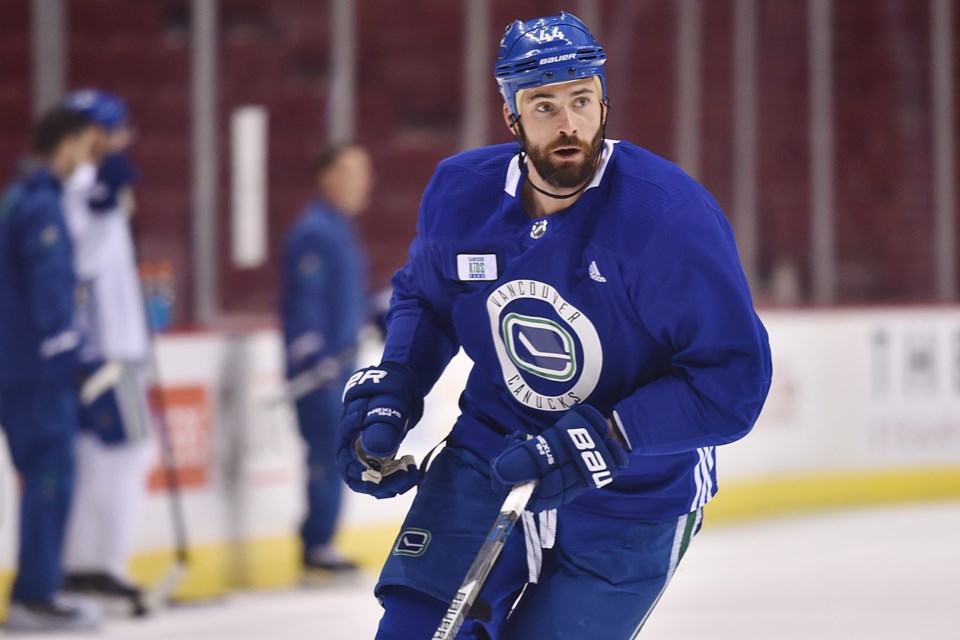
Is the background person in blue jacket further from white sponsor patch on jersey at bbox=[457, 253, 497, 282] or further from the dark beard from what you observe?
the dark beard

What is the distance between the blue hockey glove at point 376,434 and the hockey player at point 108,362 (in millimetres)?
2409

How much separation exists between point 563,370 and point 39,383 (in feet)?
7.98

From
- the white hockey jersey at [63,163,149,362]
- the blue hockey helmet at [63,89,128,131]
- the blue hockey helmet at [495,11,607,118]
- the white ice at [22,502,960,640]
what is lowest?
the white ice at [22,502,960,640]

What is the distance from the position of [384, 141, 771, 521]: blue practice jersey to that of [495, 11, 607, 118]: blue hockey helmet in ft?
0.44

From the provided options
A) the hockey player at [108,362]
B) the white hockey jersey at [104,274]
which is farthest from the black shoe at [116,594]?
the white hockey jersey at [104,274]

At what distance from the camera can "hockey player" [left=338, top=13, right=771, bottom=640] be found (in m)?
2.07

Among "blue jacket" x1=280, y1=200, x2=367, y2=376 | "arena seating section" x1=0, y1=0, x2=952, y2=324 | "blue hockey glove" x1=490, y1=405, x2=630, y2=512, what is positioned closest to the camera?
"blue hockey glove" x1=490, y1=405, x2=630, y2=512

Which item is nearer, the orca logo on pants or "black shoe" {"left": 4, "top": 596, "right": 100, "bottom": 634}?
the orca logo on pants

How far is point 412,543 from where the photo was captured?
7.20 ft

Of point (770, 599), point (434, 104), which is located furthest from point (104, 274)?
point (434, 104)

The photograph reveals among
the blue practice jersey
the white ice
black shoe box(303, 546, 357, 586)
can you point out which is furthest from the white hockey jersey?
the blue practice jersey

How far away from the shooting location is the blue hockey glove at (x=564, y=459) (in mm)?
2055

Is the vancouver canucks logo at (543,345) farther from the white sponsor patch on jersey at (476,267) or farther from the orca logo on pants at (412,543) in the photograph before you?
the orca logo on pants at (412,543)

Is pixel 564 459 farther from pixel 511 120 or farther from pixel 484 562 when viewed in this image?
pixel 511 120
